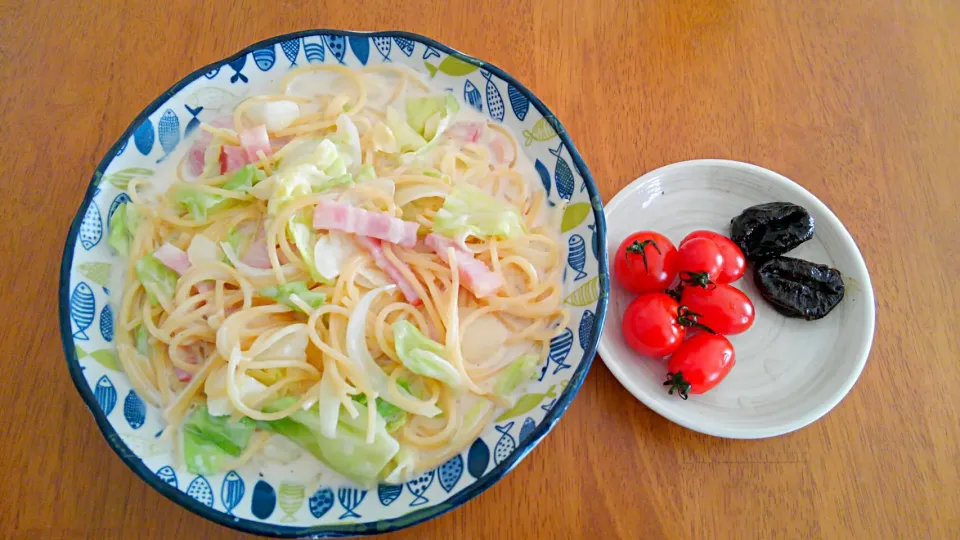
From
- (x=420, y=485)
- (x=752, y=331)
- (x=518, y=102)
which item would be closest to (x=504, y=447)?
(x=420, y=485)

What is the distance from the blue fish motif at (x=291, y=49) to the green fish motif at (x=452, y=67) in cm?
43

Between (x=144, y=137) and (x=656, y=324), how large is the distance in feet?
5.45

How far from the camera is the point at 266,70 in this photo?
78.2 inches

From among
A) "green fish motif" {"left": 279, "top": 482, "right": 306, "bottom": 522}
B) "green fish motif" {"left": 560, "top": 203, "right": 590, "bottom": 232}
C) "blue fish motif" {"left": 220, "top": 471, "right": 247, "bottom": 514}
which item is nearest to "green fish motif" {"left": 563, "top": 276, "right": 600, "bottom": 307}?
"green fish motif" {"left": 560, "top": 203, "right": 590, "bottom": 232}

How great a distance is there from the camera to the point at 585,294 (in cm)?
165

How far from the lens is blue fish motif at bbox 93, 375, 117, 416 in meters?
1.51

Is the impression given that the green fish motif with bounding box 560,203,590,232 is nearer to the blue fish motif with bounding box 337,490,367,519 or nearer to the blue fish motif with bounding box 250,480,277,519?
the blue fish motif with bounding box 337,490,367,519

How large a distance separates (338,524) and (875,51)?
268 cm

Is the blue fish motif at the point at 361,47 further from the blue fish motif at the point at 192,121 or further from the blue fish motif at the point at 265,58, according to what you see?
the blue fish motif at the point at 192,121

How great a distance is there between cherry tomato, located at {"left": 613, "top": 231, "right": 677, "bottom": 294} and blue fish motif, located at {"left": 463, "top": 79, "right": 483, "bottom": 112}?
674 mm

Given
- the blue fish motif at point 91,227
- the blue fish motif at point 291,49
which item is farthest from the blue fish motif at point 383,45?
the blue fish motif at point 91,227

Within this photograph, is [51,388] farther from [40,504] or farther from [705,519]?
[705,519]

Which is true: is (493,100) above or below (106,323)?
above

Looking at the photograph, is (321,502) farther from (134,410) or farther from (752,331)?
(752,331)
